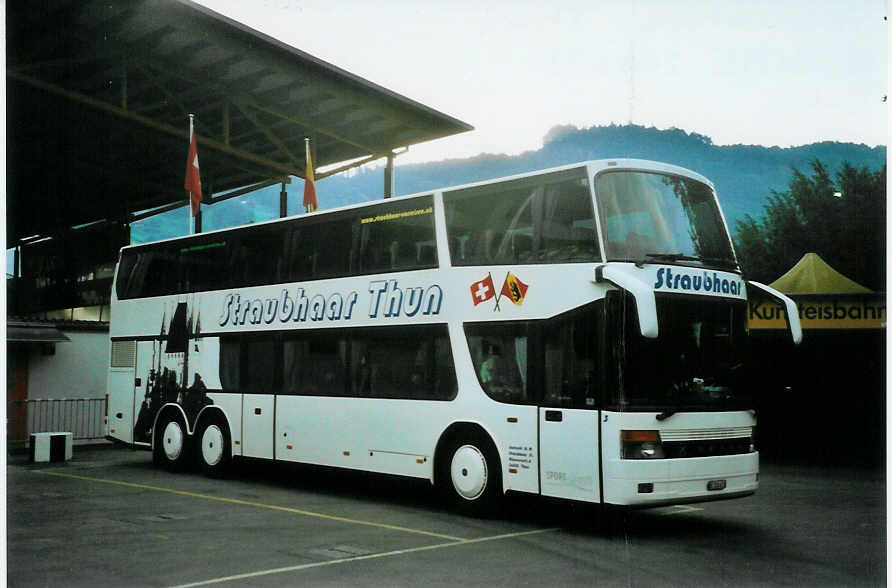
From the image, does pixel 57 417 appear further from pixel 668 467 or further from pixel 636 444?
pixel 668 467

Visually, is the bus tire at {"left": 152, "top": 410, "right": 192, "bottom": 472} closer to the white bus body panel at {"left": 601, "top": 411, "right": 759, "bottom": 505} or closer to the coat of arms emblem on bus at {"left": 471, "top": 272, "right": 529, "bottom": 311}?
the coat of arms emblem on bus at {"left": 471, "top": 272, "right": 529, "bottom": 311}

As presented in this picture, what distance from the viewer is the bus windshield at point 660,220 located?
378 inches

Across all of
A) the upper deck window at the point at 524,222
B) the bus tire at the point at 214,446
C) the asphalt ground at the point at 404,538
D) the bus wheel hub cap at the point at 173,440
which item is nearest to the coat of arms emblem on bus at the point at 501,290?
the upper deck window at the point at 524,222

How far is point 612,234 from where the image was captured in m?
9.56

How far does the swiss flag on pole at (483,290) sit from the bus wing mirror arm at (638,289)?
157 centimetres

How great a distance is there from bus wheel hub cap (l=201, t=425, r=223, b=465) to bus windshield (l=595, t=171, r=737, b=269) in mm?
7535

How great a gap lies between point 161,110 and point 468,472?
12838mm

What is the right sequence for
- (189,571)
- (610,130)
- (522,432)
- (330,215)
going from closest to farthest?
(189,571) → (522,432) → (610,130) → (330,215)

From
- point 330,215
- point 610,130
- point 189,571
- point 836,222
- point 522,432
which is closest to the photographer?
point 189,571

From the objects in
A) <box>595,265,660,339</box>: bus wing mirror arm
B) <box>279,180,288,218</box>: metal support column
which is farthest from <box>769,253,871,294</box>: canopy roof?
<box>279,180,288,218</box>: metal support column

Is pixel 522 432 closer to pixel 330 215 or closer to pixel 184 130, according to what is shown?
pixel 330 215

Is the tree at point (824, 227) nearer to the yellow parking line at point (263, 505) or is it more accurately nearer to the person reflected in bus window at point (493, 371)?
the person reflected in bus window at point (493, 371)

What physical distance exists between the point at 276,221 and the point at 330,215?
1174 millimetres

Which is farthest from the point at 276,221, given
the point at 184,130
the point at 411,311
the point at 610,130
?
the point at 184,130
